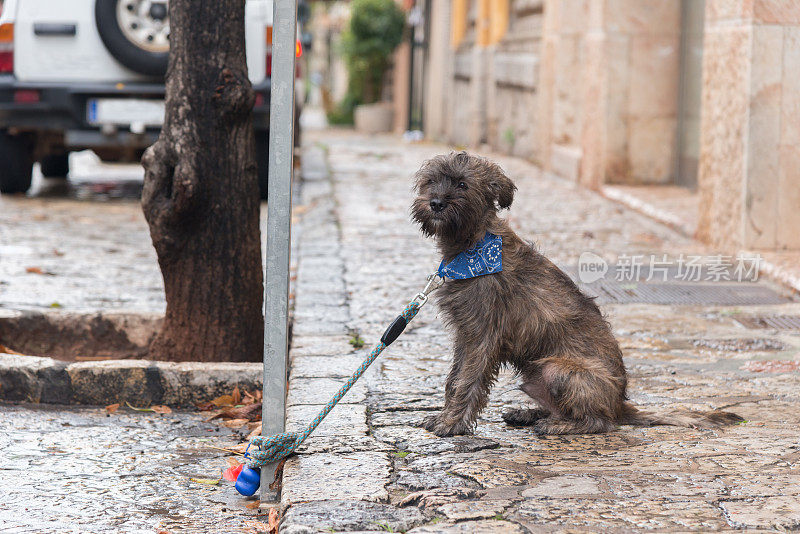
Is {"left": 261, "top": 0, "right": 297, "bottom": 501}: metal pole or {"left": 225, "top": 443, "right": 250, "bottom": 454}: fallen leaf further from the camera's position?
{"left": 225, "top": 443, "right": 250, "bottom": 454}: fallen leaf

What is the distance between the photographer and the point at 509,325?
11.9 ft

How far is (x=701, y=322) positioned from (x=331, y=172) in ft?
27.3

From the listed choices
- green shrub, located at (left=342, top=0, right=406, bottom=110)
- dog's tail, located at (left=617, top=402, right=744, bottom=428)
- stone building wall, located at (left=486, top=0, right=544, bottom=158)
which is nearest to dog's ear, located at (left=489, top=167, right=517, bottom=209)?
dog's tail, located at (left=617, top=402, right=744, bottom=428)

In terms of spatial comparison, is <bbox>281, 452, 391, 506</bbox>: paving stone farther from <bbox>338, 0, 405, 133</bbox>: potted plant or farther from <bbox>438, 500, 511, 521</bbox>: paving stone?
<bbox>338, 0, 405, 133</bbox>: potted plant

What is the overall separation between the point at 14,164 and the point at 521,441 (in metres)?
8.50

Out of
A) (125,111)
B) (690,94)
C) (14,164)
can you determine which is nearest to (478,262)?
(125,111)

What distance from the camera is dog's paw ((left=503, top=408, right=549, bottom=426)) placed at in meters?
3.86

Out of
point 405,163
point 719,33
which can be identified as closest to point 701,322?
point 719,33

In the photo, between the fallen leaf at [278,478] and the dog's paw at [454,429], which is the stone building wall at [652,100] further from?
the fallen leaf at [278,478]

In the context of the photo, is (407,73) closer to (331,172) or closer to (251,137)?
(331,172)

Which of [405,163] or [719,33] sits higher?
[719,33]

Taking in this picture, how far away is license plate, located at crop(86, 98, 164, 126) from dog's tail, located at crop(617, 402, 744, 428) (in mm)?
6778

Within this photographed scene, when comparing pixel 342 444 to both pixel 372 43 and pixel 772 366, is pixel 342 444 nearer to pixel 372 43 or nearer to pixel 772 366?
pixel 772 366

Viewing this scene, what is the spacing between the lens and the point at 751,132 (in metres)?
7.13
